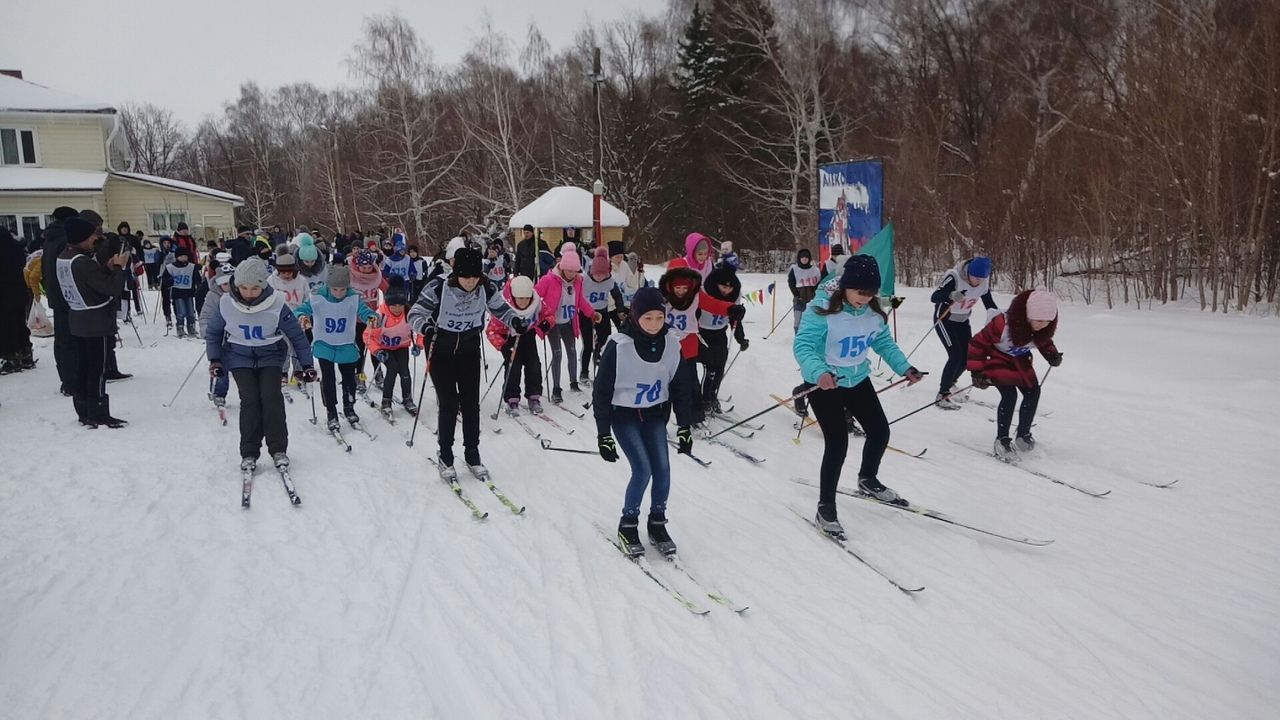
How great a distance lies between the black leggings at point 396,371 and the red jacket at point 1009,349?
567 cm

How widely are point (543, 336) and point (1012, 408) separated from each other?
15.7 ft

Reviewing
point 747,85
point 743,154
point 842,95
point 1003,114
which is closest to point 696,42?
point 747,85

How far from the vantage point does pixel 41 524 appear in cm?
489

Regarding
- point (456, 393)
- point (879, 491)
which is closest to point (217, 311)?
point (456, 393)

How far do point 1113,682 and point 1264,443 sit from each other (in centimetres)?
504

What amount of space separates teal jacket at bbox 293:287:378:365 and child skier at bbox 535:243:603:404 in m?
1.97

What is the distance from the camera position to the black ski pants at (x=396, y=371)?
7805mm

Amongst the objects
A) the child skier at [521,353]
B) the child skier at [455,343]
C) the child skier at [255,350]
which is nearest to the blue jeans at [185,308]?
the child skier at [521,353]

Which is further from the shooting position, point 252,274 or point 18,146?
point 18,146

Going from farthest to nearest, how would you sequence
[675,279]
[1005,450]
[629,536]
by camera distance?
1. [1005,450]
2. [675,279]
3. [629,536]

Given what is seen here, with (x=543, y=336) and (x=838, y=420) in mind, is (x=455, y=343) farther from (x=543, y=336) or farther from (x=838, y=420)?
(x=838, y=420)

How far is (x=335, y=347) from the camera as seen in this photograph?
279 inches

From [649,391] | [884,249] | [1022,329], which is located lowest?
[649,391]

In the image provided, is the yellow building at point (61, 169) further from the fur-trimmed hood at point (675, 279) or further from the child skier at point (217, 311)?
the fur-trimmed hood at point (675, 279)
